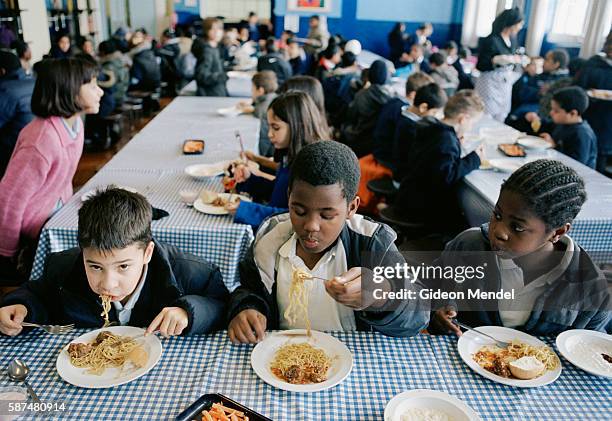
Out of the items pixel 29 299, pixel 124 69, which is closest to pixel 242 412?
pixel 29 299

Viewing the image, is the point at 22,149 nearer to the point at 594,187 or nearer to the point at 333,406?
the point at 333,406

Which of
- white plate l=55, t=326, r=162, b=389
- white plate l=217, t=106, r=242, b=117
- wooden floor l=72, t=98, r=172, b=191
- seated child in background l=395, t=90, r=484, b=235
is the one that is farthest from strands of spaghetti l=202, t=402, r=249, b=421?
wooden floor l=72, t=98, r=172, b=191

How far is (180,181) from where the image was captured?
3115 mm

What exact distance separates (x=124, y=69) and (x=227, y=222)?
5332 mm

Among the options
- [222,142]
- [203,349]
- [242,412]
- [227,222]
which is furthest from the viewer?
[222,142]

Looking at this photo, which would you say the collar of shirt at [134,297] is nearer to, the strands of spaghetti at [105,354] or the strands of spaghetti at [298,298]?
the strands of spaghetti at [105,354]

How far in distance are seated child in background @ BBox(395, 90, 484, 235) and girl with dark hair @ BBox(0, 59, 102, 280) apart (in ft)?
6.79

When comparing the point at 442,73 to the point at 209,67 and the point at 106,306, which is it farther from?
the point at 106,306

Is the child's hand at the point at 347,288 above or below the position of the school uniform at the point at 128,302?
above

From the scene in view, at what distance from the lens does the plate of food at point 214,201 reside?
2646 mm

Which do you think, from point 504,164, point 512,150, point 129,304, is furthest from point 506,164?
point 129,304

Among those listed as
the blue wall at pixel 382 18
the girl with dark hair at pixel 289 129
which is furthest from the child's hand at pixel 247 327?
the blue wall at pixel 382 18

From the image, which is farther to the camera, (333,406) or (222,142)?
(222,142)

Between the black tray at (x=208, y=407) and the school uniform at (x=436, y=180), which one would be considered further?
the school uniform at (x=436, y=180)
